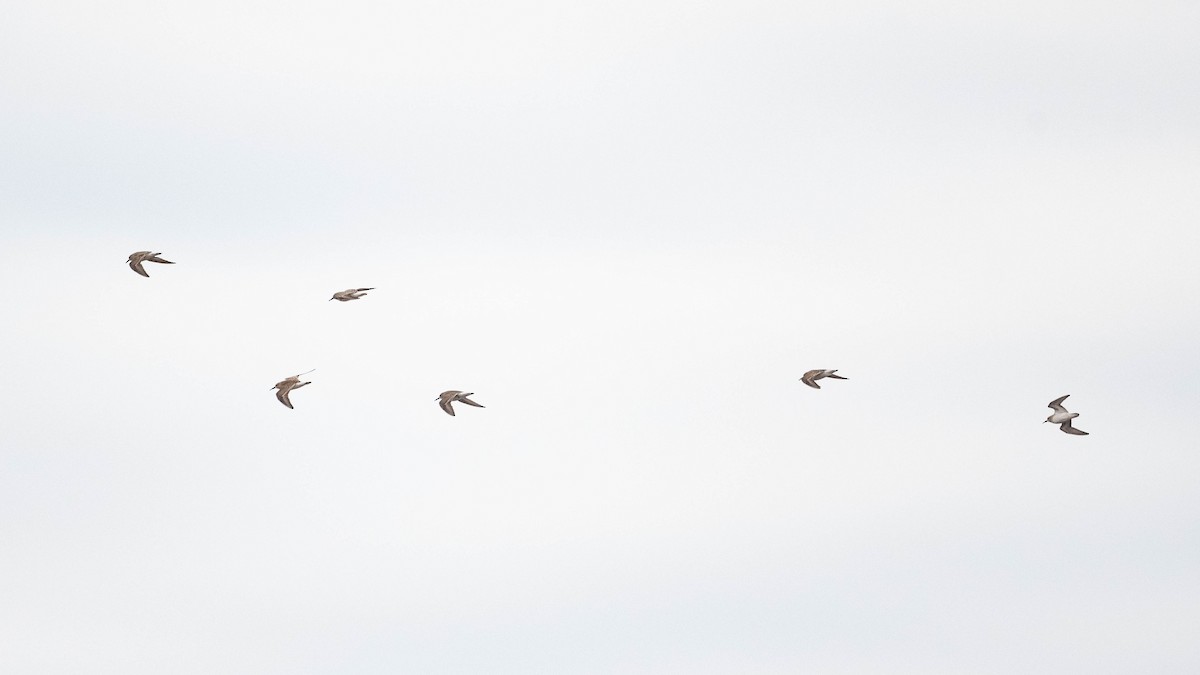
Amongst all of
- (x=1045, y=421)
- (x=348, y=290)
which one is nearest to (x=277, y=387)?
(x=348, y=290)

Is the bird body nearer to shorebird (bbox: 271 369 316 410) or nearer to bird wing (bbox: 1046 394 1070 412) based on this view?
shorebird (bbox: 271 369 316 410)

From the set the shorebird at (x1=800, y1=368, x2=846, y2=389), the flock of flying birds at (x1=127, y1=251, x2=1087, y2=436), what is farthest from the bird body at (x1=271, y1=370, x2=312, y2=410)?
the shorebird at (x1=800, y1=368, x2=846, y2=389)

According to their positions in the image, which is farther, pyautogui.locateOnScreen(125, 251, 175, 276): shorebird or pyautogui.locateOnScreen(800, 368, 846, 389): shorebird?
pyautogui.locateOnScreen(800, 368, 846, 389): shorebird

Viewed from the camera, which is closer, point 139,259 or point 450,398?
point 139,259

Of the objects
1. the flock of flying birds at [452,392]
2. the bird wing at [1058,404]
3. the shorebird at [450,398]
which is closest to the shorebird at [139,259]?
the flock of flying birds at [452,392]

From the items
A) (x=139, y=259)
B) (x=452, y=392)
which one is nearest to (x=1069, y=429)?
(x=452, y=392)

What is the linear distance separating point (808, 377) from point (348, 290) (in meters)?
29.5

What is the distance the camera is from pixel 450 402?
415 ft

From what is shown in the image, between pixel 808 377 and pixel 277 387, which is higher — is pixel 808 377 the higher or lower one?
the higher one

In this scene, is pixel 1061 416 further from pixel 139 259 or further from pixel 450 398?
pixel 139 259

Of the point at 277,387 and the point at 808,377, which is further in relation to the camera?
the point at 808,377

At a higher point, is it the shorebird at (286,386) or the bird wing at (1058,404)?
the bird wing at (1058,404)

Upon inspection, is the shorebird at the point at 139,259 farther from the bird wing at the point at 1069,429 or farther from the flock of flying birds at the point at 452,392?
the bird wing at the point at 1069,429

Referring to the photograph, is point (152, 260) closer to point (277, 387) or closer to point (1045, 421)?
point (277, 387)
